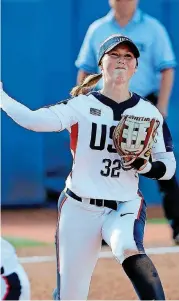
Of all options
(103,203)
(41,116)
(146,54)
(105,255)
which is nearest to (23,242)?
(105,255)

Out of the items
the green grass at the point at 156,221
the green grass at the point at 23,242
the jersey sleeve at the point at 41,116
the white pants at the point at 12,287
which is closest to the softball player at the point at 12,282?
the white pants at the point at 12,287

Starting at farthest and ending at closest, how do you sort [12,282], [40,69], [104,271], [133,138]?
[40,69] → [104,271] → [133,138] → [12,282]

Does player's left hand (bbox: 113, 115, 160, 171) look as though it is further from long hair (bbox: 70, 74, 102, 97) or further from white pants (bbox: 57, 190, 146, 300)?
long hair (bbox: 70, 74, 102, 97)

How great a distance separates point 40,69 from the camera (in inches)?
323

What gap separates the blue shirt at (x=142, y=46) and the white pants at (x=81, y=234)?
2287 millimetres

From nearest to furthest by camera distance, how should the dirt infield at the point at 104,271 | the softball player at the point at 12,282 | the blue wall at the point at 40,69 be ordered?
the softball player at the point at 12,282 < the dirt infield at the point at 104,271 < the blue wall at the point at 40,69

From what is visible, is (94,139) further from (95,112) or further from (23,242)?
(23,242)

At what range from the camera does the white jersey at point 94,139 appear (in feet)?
13.4

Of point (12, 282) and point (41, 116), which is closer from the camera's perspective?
point (12, 282)

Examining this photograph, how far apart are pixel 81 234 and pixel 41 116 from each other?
581 mm

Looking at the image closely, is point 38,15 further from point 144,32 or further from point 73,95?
point 73,95

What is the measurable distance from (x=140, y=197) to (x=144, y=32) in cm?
236

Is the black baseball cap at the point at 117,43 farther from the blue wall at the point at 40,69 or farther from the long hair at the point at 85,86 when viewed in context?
the blue wall at the point at 40,69

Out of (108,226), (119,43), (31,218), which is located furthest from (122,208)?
(31,218)
